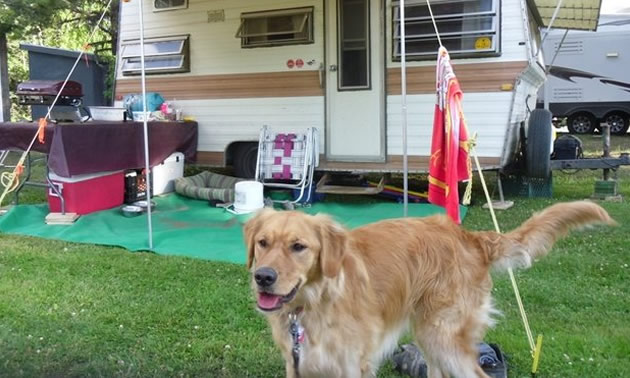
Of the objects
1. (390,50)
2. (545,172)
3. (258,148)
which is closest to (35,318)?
(258,148)

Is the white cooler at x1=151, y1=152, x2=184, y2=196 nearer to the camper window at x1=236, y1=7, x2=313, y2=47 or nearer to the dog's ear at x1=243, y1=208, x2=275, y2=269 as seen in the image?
the camper window at x1=236, y1=7, x2=313, y2=47

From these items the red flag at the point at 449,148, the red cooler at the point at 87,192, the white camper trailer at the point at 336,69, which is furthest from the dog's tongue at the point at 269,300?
the white camper trailer at the point at 336,69

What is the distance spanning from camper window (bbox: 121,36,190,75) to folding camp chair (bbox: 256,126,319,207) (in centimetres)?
173

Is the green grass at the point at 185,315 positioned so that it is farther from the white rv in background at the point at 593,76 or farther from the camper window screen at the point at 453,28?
the white rv in background at the point at 593,76

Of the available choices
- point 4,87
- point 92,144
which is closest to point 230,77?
point 92,144

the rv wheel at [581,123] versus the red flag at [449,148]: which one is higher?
the rv wheel at [581,123]

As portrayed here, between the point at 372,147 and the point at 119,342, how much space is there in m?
4.51

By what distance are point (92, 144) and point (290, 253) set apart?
4834 mm

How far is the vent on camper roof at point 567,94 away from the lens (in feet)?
48.6

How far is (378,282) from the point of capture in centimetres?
248

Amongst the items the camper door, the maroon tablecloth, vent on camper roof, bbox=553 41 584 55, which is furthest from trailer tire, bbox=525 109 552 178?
vent on camper roof, bbox=553 41 584 55

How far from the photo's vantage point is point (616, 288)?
4031 mm

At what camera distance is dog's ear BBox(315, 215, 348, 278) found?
225 centimetres

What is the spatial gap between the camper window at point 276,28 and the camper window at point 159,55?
0.97 meters
